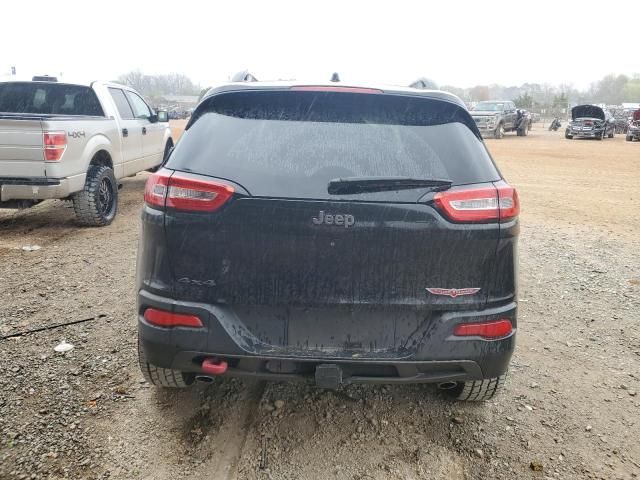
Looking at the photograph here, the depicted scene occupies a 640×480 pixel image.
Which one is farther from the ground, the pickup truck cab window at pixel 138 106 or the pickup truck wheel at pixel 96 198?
the pickup truck cab window at pixel 138 106

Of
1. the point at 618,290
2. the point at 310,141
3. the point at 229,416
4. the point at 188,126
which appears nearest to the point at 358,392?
the point at 229,416

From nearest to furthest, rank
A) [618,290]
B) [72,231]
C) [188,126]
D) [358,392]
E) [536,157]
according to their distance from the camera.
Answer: [188,126] < [358,392] < [618,290] < [72,231] < [536,157]

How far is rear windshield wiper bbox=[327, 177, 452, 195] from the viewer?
7.18 ft

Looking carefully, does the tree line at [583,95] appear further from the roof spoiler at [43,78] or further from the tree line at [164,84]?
the roof spoiler at [43,78]

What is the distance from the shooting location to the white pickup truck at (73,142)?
579 cm

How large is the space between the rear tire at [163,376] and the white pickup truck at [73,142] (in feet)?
13.4

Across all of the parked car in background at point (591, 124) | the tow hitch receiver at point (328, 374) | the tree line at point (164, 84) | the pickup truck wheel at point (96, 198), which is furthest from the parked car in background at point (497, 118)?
the tree line at point (164, 84)

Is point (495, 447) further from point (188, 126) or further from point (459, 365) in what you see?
point (188, 126)

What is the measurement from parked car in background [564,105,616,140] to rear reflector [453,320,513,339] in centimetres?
3084

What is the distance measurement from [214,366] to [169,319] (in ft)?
0.96

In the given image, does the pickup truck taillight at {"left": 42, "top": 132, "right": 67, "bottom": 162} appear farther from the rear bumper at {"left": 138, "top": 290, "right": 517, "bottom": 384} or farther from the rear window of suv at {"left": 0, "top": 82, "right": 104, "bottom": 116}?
the rear bumper at {"left": 138, "top": 290, "right": 517, "bottom": 384}

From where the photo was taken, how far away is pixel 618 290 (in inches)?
195

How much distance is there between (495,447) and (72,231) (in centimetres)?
588

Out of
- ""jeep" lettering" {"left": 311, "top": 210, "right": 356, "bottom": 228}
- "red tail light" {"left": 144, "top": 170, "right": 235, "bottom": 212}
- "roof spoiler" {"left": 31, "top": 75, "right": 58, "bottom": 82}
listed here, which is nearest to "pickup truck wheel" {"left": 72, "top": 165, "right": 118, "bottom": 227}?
"roof spoiler" {"left": 31, "top": 75, "right": 58, "bottom": 82}
